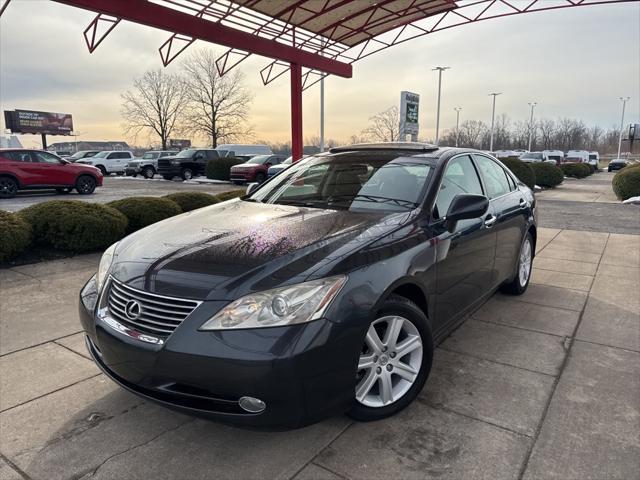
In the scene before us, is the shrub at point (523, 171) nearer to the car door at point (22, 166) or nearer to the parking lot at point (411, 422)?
the parking lot at point (411, 422)

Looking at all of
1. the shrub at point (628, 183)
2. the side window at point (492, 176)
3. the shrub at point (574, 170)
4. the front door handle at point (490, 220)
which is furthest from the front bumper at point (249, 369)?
the shrub at point (574, 170)

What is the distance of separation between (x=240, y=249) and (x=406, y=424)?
1365 mm

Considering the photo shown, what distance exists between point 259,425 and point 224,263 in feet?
2.61

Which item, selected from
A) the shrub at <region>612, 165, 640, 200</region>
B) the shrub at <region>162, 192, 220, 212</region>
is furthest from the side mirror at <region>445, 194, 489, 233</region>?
the shrub at <region>612, 165, 640, 200</region>

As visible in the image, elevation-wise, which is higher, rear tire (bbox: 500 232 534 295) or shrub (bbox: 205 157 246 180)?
shrub (bbox: 205 157 246 180)

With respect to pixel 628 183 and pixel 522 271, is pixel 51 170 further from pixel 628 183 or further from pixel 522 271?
pixel 628 183

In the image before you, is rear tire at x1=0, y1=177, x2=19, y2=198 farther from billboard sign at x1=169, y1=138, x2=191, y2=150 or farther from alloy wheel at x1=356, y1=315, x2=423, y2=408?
billboard sign at x1=169, y1=138, x2=191, y2=150

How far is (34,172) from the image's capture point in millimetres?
16281

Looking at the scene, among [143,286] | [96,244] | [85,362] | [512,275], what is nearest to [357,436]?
[143,286]

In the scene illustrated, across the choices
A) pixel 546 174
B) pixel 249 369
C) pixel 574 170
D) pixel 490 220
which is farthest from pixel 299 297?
pixel 574 170

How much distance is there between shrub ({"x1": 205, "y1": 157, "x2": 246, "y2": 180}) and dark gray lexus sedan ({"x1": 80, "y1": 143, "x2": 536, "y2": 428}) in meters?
21.9

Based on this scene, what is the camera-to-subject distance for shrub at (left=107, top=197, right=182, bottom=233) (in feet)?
23.9

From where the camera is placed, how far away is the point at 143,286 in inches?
92.5

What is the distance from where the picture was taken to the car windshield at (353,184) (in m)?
3.28
